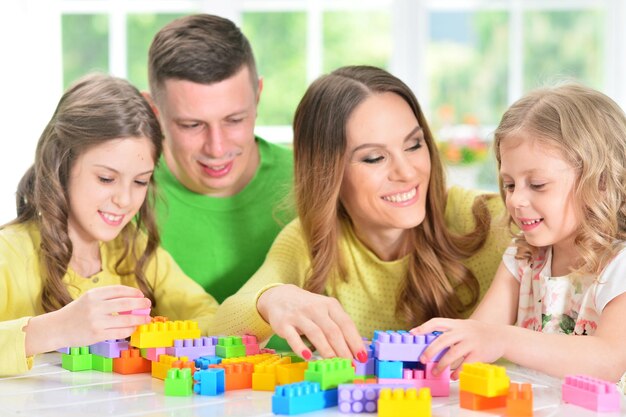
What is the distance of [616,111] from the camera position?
6.12 feet

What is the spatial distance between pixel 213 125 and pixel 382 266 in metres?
0.56

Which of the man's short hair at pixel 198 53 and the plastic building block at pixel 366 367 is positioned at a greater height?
the man's short hair at pixel 198 53

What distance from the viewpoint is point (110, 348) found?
1.71m

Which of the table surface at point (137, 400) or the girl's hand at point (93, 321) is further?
the girl's hand at point (93, 321)

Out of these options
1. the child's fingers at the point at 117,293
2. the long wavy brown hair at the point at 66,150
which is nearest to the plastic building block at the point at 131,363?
the child's fingers at the point at 117,293

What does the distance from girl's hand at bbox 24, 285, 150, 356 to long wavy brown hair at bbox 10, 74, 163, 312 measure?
34 cm

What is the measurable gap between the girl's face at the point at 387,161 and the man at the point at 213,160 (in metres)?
0.42

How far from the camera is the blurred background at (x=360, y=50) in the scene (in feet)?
13.3

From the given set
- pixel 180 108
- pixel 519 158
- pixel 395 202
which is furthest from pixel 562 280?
pixel 180 108

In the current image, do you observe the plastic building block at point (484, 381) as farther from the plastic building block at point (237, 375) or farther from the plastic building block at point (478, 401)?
the plastic building block at point (237, 375)

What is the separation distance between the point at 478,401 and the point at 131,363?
662 mm

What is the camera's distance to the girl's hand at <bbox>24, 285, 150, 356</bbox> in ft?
5.54

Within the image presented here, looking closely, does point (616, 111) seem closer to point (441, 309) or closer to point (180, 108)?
point (441, 309)

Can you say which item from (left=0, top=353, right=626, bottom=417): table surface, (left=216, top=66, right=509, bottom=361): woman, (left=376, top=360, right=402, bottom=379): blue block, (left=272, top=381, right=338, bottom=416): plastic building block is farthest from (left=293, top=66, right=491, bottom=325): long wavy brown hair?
(left=272, top=381, right=338, bottom=416): plastic building block
